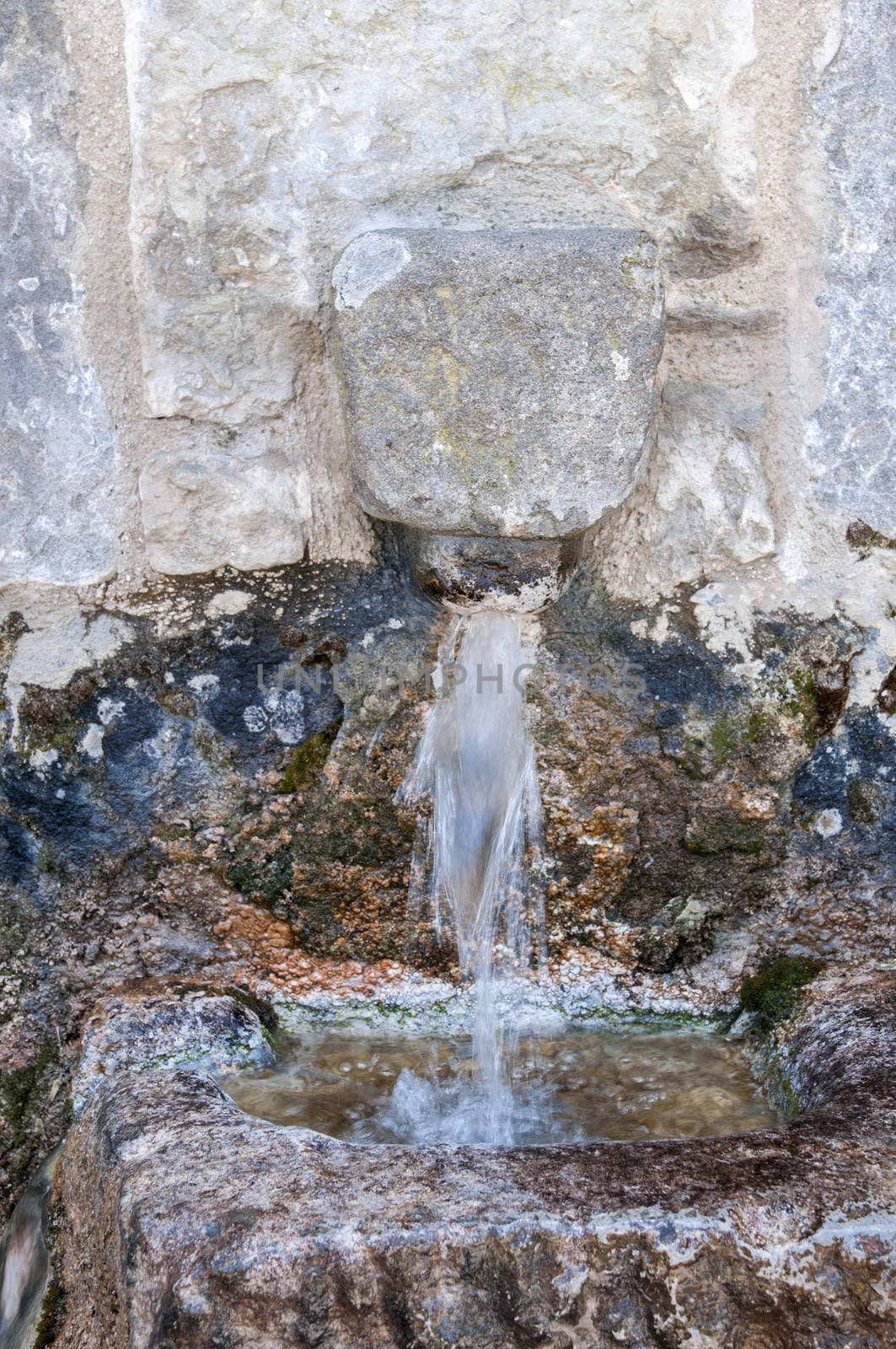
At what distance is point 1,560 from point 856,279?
896 millimetres

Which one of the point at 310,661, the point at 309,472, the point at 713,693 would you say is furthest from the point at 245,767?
the point at 713,693

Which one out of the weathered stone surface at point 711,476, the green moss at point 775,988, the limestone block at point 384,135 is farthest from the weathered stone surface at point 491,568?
the green moss at point 775,988

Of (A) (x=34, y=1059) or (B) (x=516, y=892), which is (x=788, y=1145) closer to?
(B) (x=516, y=892)

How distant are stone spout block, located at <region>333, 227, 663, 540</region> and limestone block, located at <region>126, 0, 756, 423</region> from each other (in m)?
0.07

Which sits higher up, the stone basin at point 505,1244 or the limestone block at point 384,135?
the limestone block at point 384,135

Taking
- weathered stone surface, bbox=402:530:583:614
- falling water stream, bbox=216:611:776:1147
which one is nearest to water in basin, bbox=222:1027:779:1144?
falling water stream, bbox=216:611:776:1147

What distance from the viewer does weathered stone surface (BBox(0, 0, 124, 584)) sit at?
1.12 meters

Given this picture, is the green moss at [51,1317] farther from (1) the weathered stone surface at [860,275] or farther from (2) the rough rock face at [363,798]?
(1) the weathered stone surface at [860,275]

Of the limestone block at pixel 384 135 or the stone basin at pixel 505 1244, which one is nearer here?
the stone basin at pixel 505 1244

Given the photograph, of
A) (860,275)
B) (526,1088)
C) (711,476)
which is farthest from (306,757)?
(860,275)

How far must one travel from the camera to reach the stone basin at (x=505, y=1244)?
801mm

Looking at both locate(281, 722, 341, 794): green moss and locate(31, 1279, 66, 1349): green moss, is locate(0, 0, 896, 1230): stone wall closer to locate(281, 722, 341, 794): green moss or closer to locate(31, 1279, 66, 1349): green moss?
locate(281, 722, 341, 794): green moss

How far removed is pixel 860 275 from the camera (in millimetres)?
1195

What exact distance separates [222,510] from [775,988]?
2.49 feet
